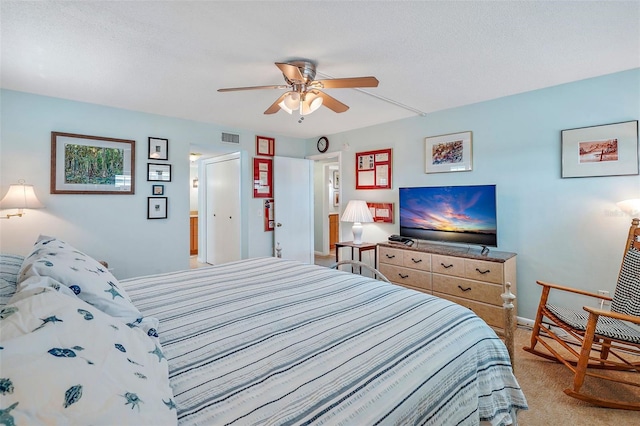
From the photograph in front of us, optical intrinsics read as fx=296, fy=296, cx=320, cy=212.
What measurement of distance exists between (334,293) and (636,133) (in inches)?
114

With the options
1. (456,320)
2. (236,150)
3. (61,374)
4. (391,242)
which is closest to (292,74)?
(456,320)

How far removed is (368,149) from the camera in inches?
175

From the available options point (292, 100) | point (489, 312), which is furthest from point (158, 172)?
point (489, 312)

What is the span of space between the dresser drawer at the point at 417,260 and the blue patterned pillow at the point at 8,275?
3.19 metres

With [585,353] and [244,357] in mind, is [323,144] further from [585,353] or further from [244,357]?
[244,357]

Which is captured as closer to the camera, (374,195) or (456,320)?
(456,320)

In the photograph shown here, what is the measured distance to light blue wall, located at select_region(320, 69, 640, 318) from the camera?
2594mm

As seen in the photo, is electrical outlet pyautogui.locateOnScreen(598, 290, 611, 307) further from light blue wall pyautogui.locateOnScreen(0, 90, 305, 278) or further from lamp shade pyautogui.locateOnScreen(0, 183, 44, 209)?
lamp shade pyautogui.locateOnScreen(0, 183, 44, 209)

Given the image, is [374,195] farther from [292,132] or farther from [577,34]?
[577,34]

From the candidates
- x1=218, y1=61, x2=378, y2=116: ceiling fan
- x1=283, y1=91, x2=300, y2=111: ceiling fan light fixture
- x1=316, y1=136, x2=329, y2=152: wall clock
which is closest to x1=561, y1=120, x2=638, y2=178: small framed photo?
x1=218, y1=61, x2=378, y2=116: ceiling fan

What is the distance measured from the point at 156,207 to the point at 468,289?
12.4 feet

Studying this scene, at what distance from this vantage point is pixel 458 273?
10.0 ft

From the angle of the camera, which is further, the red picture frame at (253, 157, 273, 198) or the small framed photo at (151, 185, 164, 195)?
the red picture frame at (253, 157, 273, 198)

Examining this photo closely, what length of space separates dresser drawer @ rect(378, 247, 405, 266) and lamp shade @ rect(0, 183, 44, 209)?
3654 mm
